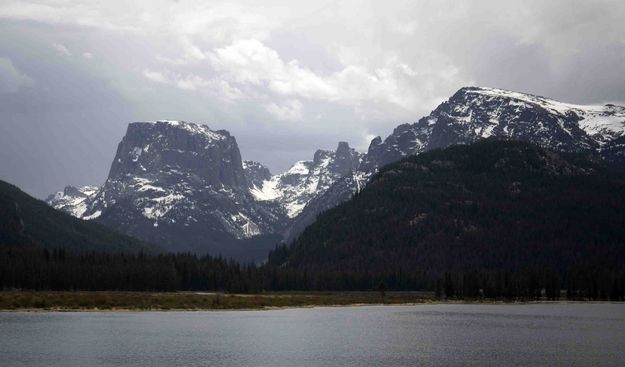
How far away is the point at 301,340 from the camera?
11862 centimetres

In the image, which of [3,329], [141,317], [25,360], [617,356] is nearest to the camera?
[25,360]

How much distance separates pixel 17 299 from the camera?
183m

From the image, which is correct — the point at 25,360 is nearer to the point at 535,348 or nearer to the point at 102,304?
the point at 535,348

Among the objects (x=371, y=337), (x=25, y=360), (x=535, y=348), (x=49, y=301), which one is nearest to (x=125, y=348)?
(x=25, y=360)

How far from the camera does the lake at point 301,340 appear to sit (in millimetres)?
95500

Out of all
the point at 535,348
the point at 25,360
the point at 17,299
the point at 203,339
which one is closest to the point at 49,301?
the point at 17,299

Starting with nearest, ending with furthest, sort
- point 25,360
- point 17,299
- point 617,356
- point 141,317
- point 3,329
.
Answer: point 25,360, point 617,356, point 3,329, point 141,317, point 17,299

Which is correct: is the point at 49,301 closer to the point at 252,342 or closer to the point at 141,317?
the point at 141,317

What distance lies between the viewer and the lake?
95.5 meters

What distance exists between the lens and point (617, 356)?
102188 mm

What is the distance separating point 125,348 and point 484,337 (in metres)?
53.4

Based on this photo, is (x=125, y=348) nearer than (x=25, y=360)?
No

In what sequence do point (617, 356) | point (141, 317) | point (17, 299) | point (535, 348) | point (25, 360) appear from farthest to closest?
1. point (17, 299)
2. point (141, 317)
3. point (535, 348)
4. point (617, 356)
5. point (25, 360)

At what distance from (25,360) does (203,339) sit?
107 feet
